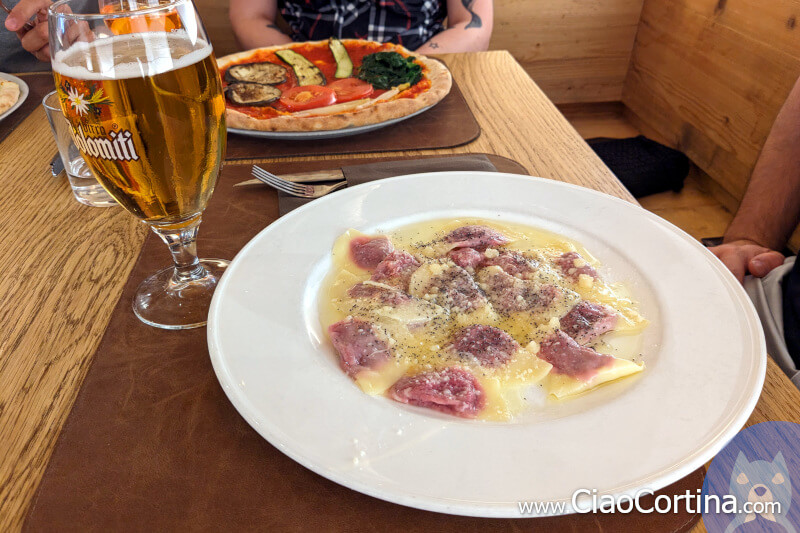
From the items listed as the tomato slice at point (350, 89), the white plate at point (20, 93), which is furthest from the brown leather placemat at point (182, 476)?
the tomato slice at point (350, 89)

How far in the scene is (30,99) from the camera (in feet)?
5.37

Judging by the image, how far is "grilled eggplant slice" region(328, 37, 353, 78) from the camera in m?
1.97

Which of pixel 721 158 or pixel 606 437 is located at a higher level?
pixel 606 437

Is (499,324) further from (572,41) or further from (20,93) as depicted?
(572,41)

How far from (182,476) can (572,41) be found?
397cm

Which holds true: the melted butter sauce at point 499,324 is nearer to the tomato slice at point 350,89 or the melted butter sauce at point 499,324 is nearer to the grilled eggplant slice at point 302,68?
the tomato slice at point 350,89

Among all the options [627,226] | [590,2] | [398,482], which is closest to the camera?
[398,482]

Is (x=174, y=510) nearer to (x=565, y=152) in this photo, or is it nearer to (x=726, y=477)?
(x=726, y=477)

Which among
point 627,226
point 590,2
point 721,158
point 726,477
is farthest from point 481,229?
point 590,2

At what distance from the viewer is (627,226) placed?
37.7 inches

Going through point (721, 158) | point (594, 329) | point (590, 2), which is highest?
point (594, 329)

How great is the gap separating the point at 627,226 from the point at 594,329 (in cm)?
27

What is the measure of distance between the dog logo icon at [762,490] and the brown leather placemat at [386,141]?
98 cm

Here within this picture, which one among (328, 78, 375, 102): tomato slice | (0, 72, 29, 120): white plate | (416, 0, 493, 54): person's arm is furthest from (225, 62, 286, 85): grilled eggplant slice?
(416, 0, 493, 54): person's arm
